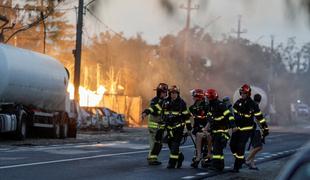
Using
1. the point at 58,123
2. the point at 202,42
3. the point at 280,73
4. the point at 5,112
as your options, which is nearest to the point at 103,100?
the point at 202,42

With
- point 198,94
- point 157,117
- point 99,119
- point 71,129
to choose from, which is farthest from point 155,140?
point 99,119

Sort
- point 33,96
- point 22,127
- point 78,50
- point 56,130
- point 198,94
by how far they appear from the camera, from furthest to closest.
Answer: point 78,50 → point 56,130 → point 33,96 → point 22,127 → point 198,94

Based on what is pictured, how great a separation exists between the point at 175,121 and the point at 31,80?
11.3 meters

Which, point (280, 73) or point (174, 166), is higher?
point (280, 73)

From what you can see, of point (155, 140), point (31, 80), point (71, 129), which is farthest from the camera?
point (71, 129)

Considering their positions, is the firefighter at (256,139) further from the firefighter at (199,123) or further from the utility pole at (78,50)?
the utility pole at (78,50)

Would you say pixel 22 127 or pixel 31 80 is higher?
pixel 31 80

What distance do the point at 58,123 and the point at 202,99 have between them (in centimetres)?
1329

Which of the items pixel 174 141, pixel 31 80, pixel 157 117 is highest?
pixel 31 80

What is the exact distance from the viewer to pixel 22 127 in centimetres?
2398

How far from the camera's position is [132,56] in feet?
213

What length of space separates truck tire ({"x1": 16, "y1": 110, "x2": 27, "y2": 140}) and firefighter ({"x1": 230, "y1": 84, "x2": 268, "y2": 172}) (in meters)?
11.3

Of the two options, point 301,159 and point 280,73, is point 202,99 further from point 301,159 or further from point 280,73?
point 280,73

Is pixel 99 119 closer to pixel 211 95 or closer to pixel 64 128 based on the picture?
pixel 64 128
